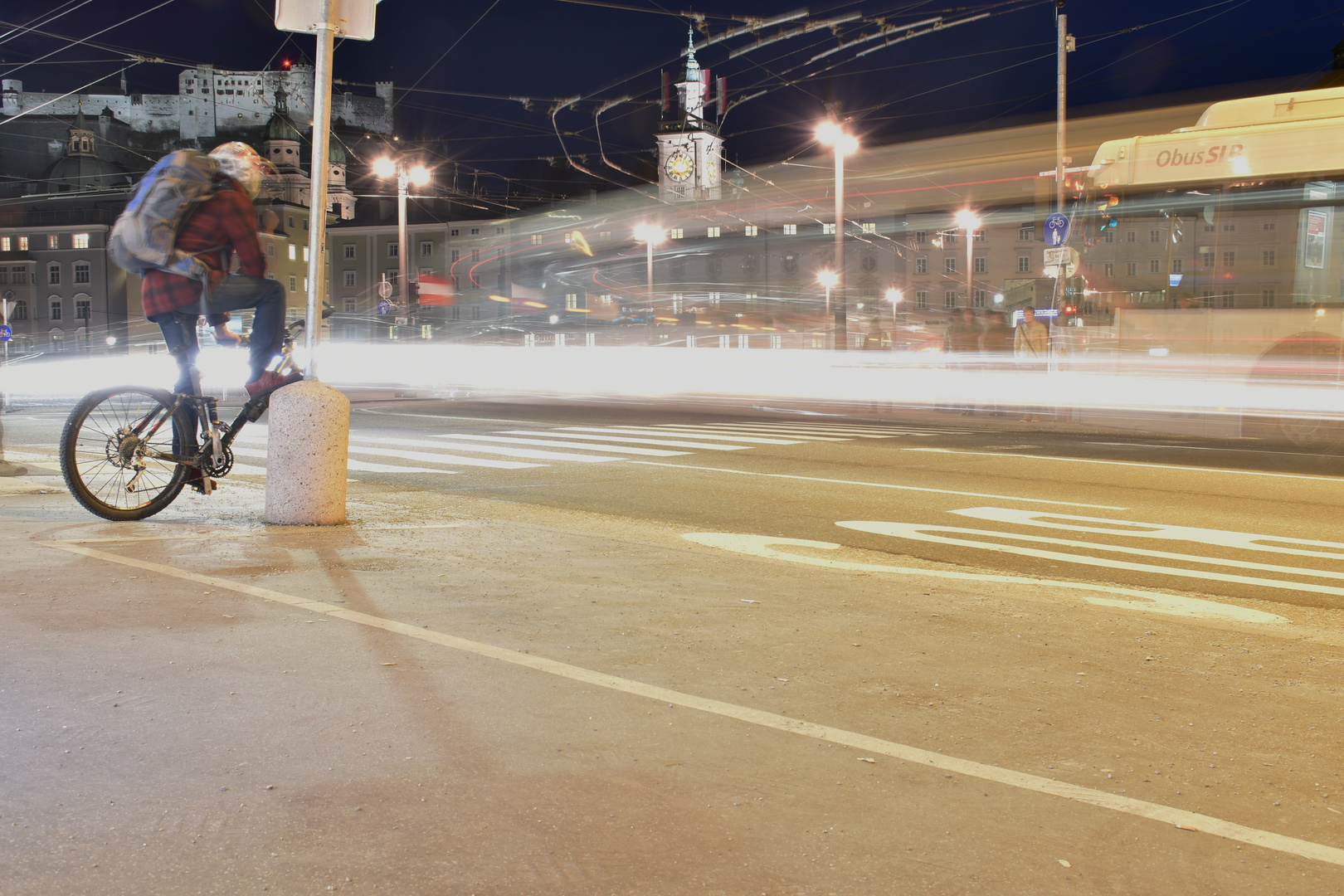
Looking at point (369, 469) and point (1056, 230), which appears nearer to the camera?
point (369, 469)

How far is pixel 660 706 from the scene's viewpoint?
12.3 ft

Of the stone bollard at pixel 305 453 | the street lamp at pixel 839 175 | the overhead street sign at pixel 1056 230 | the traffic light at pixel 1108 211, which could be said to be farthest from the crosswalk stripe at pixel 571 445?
the street lamp at pixel 839 175

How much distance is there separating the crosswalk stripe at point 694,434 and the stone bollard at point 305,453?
843 cm

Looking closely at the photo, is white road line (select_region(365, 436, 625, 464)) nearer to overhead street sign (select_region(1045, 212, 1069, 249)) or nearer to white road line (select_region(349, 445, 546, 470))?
white road line (select_region(349, 445, 546, 470))

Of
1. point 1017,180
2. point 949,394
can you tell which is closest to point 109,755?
point 949,394

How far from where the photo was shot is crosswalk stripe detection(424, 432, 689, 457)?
1316 centimetres

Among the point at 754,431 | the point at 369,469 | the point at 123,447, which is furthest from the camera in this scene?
the point at 754,431

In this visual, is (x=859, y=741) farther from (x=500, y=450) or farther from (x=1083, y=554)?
(x=500, y=450)

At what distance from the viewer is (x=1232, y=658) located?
4633 mm

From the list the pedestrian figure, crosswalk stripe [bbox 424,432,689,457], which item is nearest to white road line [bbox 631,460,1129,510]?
crosswalk stripe [bbox 424,432,689,457]

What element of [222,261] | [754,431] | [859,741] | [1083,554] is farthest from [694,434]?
[859,741]

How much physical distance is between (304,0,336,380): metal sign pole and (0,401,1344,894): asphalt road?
1225 millimetres

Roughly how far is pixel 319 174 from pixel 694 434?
9.23 m

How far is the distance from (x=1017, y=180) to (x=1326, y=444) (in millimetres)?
17037
